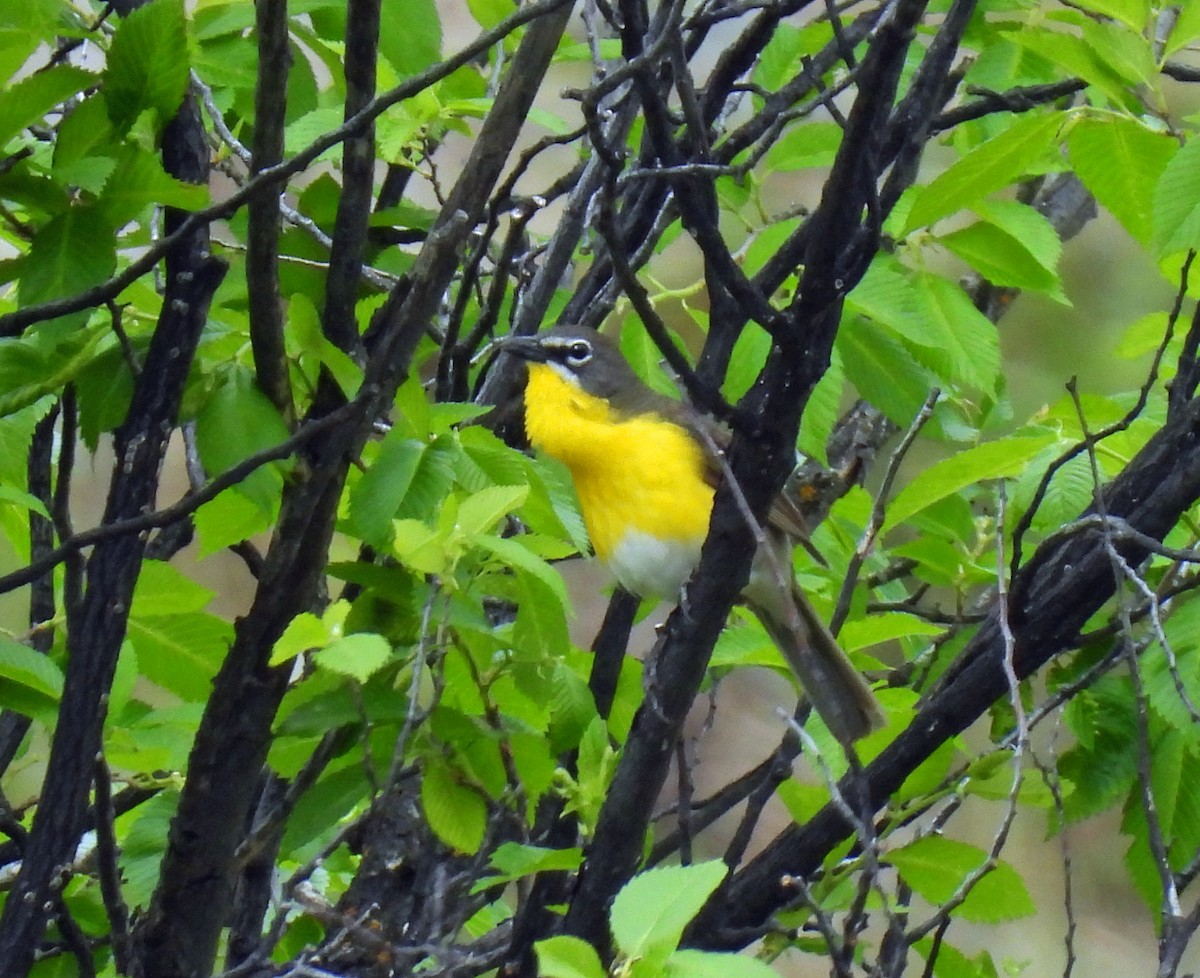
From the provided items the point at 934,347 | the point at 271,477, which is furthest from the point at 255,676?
the point at 934,347

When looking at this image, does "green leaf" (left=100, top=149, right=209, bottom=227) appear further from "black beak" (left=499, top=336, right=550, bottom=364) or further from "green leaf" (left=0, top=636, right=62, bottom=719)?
"black beak" (left=499, top=336, right=550, bottom=364)

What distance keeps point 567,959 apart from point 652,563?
7.52 feet

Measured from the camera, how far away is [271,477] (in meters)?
2.23

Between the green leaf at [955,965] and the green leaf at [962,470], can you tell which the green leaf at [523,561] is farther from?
the green leaf at [955,965]

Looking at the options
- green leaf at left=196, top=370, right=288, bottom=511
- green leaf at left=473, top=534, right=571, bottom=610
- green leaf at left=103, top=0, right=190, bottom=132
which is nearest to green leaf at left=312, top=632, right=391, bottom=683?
green leaf at left=473, top=534, right=571, bottom=610

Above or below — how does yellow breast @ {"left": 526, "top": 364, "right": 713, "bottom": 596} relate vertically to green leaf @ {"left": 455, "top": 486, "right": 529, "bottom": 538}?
above

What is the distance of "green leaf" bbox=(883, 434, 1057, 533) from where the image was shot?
2602 millimetres

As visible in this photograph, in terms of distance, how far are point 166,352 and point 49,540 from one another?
0.96 m

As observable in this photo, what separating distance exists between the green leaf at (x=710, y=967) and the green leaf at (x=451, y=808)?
30.8 inches

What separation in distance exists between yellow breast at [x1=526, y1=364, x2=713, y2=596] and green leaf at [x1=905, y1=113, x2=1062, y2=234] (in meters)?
1.82

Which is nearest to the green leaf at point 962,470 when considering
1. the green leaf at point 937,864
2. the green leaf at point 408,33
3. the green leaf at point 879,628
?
the green leaf at point 879,628

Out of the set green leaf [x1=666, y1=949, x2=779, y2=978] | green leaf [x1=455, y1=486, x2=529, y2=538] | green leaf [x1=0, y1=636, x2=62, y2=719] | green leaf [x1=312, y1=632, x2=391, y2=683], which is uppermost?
green leaf [x1=455, y1=486, x2=529, y2=538]

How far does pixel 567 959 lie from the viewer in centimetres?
156

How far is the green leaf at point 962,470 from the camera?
8.54 feet
